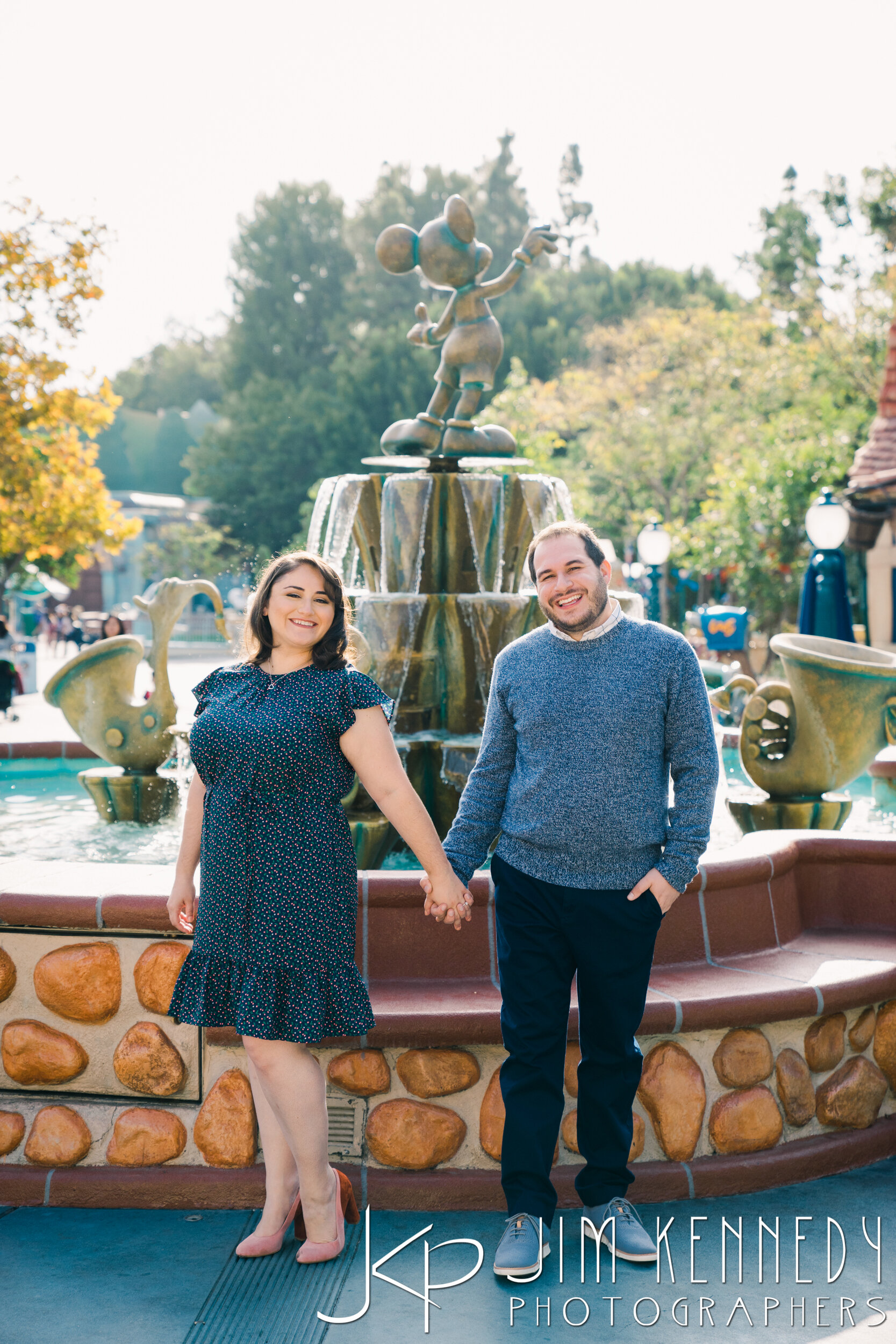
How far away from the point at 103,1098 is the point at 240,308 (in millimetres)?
46431

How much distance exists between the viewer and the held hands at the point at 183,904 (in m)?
2.92

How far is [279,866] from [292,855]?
4cm

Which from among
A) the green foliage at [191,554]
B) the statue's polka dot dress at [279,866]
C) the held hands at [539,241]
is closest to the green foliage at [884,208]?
the green foliage at [191,554]

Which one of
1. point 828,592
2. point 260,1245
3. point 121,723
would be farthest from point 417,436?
point 260,1245

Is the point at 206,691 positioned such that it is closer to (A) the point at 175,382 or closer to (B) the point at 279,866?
(B) the point at 279,866

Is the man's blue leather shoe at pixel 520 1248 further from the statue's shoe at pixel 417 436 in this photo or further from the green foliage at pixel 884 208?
the green foliage at pixel 884 208

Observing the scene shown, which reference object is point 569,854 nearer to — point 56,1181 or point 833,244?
point 56,1181

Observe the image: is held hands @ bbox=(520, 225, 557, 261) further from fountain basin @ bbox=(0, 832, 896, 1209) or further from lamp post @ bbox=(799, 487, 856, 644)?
fountain basin @ bbox=(0, 832, 896, 1209)

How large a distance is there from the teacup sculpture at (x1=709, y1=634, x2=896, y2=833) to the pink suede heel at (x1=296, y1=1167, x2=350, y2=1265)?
3.45 meters

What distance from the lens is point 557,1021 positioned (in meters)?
2.83

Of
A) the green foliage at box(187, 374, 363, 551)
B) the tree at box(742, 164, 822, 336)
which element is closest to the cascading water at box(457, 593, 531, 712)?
the green foliage at box(187, 374, 363, 551)

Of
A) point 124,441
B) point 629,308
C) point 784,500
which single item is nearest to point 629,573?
point 784,500

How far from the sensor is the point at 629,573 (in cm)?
3169

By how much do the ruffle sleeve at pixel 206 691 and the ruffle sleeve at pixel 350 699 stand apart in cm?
31
